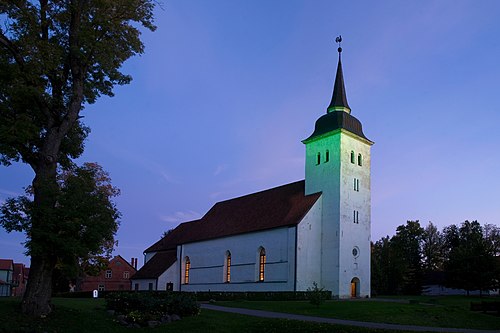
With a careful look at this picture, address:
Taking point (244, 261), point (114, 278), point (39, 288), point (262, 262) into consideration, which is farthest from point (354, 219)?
point (114, 278)

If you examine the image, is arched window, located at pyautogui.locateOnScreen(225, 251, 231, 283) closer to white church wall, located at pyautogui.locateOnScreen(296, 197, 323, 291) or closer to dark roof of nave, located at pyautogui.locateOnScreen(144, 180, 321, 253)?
dark roof of nave, located at pyautogui.locateOnScreen(144, 180, 321, 253)

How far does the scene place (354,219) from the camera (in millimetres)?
39562

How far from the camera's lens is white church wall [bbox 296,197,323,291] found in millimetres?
37562

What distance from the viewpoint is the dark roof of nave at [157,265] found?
53000mm

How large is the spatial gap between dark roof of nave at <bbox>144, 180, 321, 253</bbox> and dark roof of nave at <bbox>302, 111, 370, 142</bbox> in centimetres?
535

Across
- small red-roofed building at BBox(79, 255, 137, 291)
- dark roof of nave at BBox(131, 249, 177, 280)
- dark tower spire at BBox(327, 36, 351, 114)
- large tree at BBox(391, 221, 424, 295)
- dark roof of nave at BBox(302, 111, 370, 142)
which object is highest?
dark tower spire at BBox(327, 36, 351, 114)

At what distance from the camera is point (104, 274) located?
71.1 meters

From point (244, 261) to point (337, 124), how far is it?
569 inches

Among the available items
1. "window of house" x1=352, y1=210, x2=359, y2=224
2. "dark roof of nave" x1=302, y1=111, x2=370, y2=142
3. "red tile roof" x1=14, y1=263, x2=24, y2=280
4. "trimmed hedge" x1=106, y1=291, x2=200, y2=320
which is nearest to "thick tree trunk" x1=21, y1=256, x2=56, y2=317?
"trimmed hedge" x1=106, y1=291, x2=200, y2=320

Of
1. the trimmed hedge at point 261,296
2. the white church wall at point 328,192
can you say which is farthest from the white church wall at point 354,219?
the trimmed hedge at point 261,296

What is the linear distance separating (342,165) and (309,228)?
5792 mm

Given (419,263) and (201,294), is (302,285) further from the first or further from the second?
(419,263)

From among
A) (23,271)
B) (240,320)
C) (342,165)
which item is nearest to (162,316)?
(240,320)

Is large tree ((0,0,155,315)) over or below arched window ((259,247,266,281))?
over
